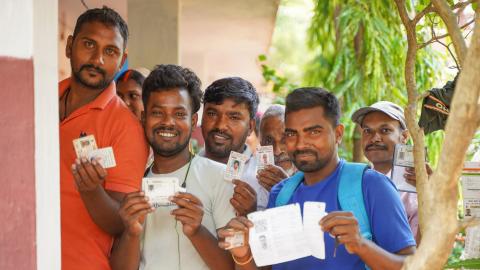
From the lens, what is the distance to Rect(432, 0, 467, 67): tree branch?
2355 millimetres

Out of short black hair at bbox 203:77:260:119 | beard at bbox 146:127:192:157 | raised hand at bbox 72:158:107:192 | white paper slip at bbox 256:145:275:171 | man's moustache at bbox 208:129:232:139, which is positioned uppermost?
short black hair at bbox 203:77:260:119

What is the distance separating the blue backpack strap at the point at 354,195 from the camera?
289 cm

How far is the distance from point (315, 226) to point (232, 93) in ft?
4.93

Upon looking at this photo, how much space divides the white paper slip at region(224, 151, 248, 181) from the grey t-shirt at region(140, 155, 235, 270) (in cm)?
4

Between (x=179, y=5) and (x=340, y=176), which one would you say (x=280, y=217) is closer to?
(x=340, y=176)

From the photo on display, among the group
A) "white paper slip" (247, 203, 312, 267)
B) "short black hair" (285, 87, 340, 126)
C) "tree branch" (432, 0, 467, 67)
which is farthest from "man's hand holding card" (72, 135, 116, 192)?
"tree branch" (432, 0, 467, 67)

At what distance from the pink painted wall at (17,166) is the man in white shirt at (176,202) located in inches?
21.1

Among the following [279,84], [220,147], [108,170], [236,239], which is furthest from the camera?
[279,84]

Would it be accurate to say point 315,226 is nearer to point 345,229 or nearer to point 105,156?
point 345,229

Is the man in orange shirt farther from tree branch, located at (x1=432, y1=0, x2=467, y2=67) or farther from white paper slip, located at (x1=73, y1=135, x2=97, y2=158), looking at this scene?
tree branch, located at (x1=432, y1=0, x2=467, y2=67)

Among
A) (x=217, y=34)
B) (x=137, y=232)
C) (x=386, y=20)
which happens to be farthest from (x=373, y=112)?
(x=217, y=34)

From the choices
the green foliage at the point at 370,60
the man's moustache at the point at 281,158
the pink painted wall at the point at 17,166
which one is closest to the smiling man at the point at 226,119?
the man's moustache at the point at 281,158

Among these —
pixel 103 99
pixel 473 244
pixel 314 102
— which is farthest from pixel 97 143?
pixel 473 244

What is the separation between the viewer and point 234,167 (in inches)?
134
